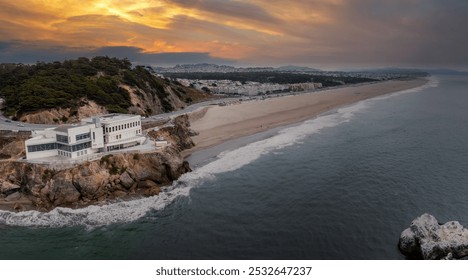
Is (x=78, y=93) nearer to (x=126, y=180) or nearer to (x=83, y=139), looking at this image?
(x=83, y=139)

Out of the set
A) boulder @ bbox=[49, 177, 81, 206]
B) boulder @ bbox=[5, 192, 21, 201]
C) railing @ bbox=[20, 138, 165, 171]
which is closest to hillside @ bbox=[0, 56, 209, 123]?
railing @ bbox=[20, 138, 165, 171]

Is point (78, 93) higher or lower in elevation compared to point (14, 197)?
higher

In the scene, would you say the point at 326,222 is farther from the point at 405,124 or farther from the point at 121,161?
the point at 405,124

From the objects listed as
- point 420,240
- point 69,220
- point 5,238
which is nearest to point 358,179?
point 420,240

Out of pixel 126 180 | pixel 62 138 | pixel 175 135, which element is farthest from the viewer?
pixel 175 135

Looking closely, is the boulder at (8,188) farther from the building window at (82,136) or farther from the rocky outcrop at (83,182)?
the building window at (82,136)

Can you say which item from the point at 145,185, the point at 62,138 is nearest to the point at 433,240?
the point at 145,185

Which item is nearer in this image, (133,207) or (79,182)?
(133,207)
